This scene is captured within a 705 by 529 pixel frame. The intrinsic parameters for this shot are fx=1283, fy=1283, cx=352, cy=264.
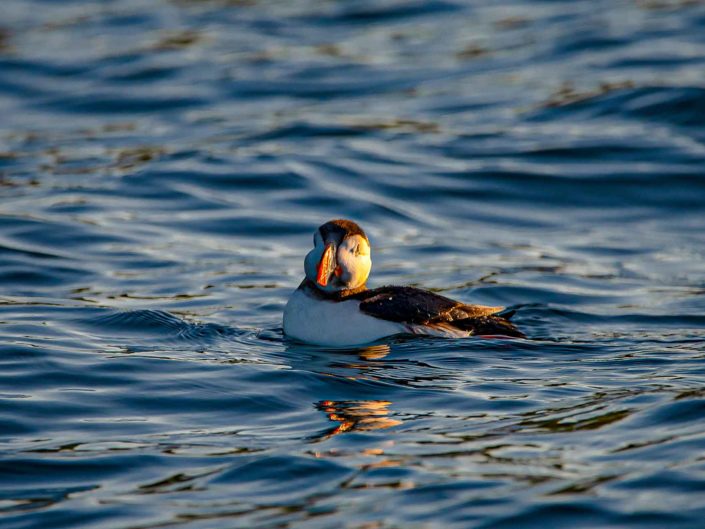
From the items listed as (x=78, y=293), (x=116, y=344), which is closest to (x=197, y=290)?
(x=78, y=293)

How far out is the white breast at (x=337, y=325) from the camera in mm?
8586

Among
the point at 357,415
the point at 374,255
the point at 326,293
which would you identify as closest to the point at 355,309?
the point at 326,293

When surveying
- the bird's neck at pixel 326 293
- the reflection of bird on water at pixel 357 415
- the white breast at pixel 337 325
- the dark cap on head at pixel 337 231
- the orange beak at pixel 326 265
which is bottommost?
the reflection of bird on water at pixel 357 415

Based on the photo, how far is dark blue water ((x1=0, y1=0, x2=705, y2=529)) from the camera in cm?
602

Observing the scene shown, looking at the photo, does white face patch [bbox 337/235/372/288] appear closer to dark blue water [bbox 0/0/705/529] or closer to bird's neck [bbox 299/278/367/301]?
bird's neck [bbox 299/278/367/301]

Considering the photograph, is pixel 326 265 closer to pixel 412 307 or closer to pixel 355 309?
pixel 355 309

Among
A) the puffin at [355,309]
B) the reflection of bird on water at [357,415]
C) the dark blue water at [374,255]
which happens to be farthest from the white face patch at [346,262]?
the reflection of bird on water at [357,415]

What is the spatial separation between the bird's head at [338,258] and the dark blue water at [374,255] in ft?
1.91

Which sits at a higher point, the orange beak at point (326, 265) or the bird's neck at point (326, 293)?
the orange beak at point (326, 265)

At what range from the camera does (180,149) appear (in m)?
14.9

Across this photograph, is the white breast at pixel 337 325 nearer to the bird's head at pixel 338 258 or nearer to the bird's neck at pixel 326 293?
the bird's neck at pixel 326 293

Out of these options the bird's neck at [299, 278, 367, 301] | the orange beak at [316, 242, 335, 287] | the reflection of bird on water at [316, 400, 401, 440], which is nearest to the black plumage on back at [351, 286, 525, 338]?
the bird's neck at [299, 278, 367, 301]

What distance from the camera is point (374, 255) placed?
11.6 meters

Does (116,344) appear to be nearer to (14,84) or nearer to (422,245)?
(422,245)
